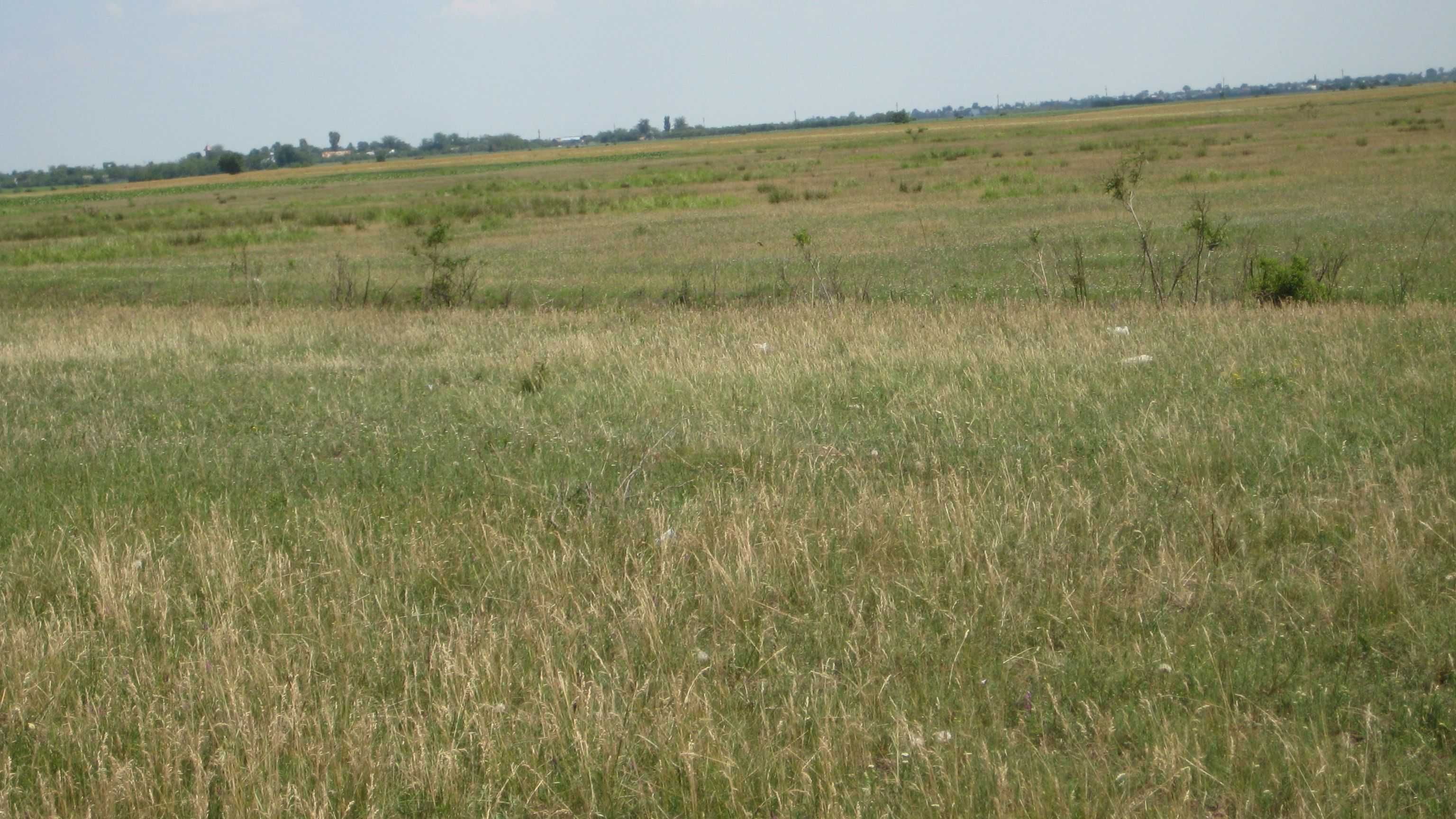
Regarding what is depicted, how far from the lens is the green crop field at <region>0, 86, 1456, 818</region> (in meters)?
3.94

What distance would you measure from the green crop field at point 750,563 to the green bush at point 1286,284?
0.06 m

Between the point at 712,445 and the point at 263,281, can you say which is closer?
the point at 712,445

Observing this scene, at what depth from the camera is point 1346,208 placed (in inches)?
1014

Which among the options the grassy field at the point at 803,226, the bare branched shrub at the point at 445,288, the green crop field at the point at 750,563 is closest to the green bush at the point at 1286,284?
the green crop field at the point at 750,563

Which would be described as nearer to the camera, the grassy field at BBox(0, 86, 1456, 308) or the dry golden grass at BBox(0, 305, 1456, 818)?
the dry golden grass at BBox(0, 305, 1456, 818)

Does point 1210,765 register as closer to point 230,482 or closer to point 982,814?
point 982,814

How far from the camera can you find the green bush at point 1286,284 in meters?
14.0

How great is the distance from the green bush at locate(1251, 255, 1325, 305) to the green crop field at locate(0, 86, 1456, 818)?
0.06 metres

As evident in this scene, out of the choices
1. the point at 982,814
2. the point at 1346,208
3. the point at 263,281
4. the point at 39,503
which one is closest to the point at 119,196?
the point at 263,281

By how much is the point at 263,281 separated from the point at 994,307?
A: 53.8 ft

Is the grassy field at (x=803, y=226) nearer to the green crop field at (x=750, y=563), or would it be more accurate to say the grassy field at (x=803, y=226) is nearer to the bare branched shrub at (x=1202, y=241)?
the bare branched shrub at (x=1202, y=241)

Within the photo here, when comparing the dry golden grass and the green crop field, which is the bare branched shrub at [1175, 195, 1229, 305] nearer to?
the green crop field

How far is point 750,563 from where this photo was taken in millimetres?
5582

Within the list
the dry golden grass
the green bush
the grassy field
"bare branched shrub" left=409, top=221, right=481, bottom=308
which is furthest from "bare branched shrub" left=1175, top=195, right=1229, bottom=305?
"bare branched shrub" left=409, top=221, right=481, bottom=308
